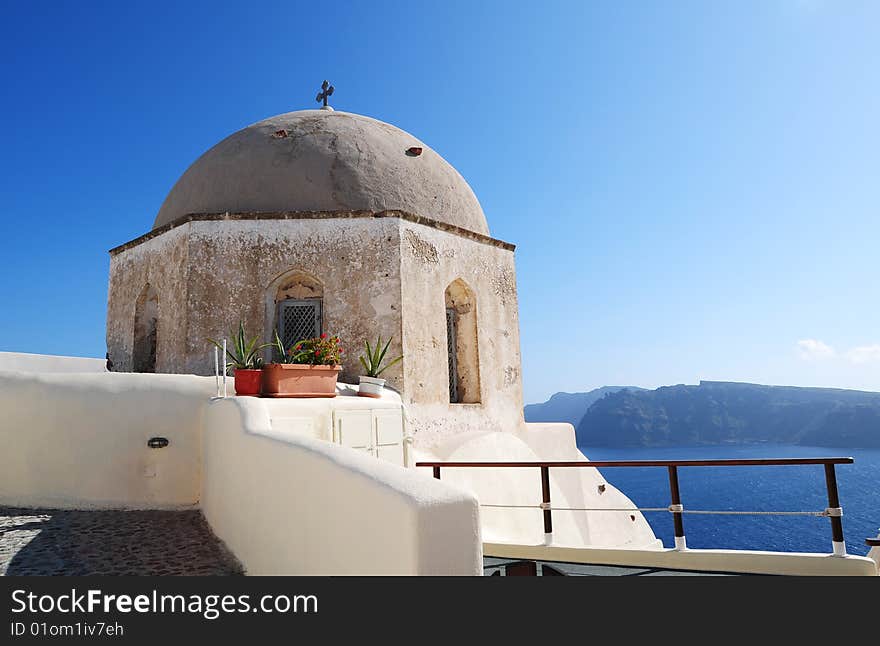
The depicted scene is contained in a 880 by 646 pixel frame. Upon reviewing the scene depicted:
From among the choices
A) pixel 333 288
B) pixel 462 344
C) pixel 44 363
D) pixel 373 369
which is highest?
pixel 333 288

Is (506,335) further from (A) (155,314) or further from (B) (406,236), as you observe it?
(A) (155,314)

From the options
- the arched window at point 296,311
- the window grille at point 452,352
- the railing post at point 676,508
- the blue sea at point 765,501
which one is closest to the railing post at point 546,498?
the railing post at point 676,508

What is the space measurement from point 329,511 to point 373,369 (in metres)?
5.46

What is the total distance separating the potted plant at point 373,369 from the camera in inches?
299

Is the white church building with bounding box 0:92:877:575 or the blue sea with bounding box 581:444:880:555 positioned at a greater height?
the white church building with bounding box 0:92:877:575

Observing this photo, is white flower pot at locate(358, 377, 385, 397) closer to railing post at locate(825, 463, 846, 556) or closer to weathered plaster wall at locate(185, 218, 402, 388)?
weathered plaster wall at locate(185, 218, 402, 388)

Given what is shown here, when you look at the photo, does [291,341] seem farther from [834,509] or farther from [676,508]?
[834,509]

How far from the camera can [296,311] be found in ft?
31.5

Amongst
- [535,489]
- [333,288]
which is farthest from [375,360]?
[535,489]

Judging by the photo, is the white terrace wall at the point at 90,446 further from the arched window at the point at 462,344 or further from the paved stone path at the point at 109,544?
the arched window at the point at 462,344

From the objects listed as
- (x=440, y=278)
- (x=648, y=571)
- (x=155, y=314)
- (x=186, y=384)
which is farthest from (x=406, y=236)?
(x=648, y=571)

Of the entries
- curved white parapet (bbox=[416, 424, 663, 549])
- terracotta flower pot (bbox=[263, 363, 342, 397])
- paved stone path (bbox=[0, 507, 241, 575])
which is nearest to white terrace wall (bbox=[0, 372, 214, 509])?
paved stone path (bbox=[0, 507, 241, 575])

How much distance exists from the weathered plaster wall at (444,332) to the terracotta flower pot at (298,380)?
2514 mm

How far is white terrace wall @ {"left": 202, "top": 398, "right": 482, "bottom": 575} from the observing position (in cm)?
215
